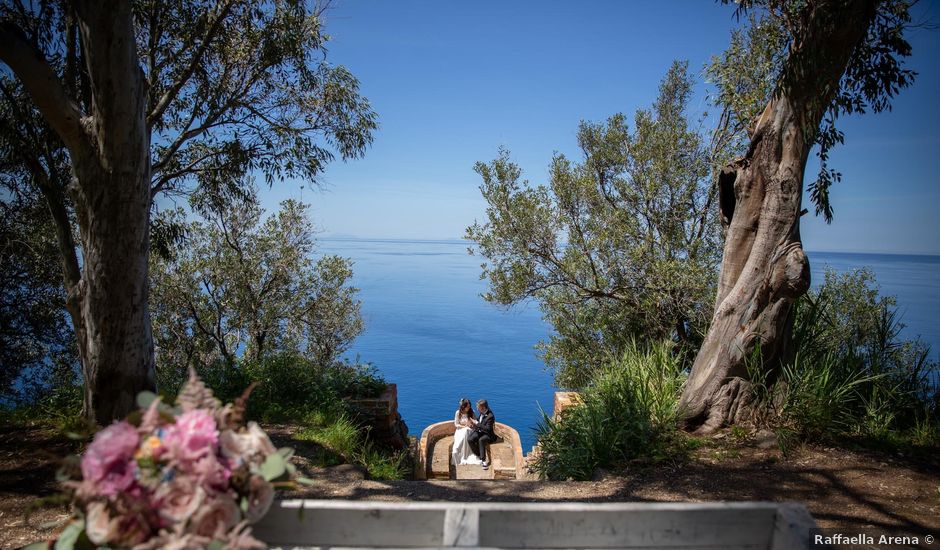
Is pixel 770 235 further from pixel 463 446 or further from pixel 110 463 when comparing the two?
pixel 463 446

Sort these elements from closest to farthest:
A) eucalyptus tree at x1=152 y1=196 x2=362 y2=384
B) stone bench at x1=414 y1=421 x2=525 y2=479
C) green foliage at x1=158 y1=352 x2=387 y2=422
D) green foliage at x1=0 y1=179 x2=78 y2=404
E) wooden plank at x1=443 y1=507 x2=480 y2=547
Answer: wooden plank at x1=443 y1=507 x2=480 y2=547 → green foliage at x1=158 y1=352 x2=387 y2=422 → green foliage at x1=0 y1=179 x2=78 y2=404 → stone bench at x1=414 y1=421 x2=525 y2=479 → eucalyptus tree at x1=152 y1=196 x2=362 y2=384

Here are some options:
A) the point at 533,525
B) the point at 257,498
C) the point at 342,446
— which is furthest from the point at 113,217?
the point at 533,525

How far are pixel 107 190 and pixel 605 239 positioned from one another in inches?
260

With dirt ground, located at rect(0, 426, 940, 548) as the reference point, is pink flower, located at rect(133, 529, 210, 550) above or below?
above

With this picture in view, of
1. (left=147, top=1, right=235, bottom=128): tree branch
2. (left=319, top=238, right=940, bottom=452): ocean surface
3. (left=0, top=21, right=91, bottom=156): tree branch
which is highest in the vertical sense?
(left=147, top=1, right=235, bottom=128): tree branch

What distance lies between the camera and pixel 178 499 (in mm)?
1376

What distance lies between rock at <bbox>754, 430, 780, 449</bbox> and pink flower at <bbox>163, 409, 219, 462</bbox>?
4489 mm

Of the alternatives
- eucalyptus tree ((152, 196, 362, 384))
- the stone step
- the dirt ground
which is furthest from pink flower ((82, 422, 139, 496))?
eucalyptus tree ((152, 196, 362, 384))

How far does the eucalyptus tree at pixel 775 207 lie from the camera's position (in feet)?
14.6

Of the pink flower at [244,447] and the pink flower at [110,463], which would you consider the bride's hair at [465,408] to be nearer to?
the pink flower at [244,447]

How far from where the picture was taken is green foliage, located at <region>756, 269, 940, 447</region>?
4.47 meters

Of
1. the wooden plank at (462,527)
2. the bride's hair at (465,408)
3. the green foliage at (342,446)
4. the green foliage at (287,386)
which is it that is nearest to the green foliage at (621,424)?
the green foliage at (342,446)

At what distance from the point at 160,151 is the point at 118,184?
11.2ft

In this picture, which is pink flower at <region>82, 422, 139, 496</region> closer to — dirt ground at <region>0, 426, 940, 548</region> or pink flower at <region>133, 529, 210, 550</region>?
pink flower at <region>133, 529, 210, 550</region>
